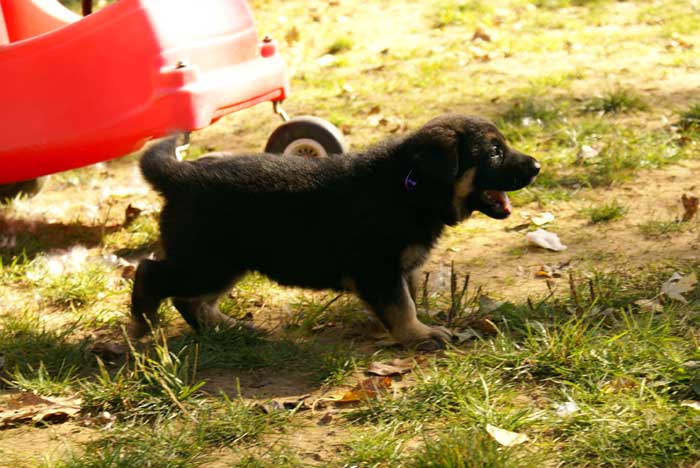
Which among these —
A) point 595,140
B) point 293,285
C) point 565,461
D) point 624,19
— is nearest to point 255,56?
point 293,285

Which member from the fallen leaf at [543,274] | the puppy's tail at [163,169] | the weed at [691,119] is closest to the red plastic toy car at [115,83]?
the puppy's tail at [163,169]

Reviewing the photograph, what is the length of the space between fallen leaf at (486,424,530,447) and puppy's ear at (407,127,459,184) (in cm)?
120

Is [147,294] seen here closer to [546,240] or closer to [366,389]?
[366,389]

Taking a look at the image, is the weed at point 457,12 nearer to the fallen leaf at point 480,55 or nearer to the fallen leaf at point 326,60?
the fallen leaf at point 480,55

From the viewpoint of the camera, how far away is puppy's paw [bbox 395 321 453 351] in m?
4.04

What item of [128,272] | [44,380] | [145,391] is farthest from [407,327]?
[128,272]

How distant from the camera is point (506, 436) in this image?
317 cm

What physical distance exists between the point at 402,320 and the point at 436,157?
0.66 meters

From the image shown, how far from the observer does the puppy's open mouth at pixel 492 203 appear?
4336mm

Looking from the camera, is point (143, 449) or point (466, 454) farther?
point (143, 449)

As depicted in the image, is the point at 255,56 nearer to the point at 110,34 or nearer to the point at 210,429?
the point at 110,34

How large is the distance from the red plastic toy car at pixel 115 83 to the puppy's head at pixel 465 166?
134 cm

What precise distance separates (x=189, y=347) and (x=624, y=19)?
640cm

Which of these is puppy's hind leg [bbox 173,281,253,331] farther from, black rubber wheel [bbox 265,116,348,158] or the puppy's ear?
black rubber wheel [bbox 265,116,348,158]
